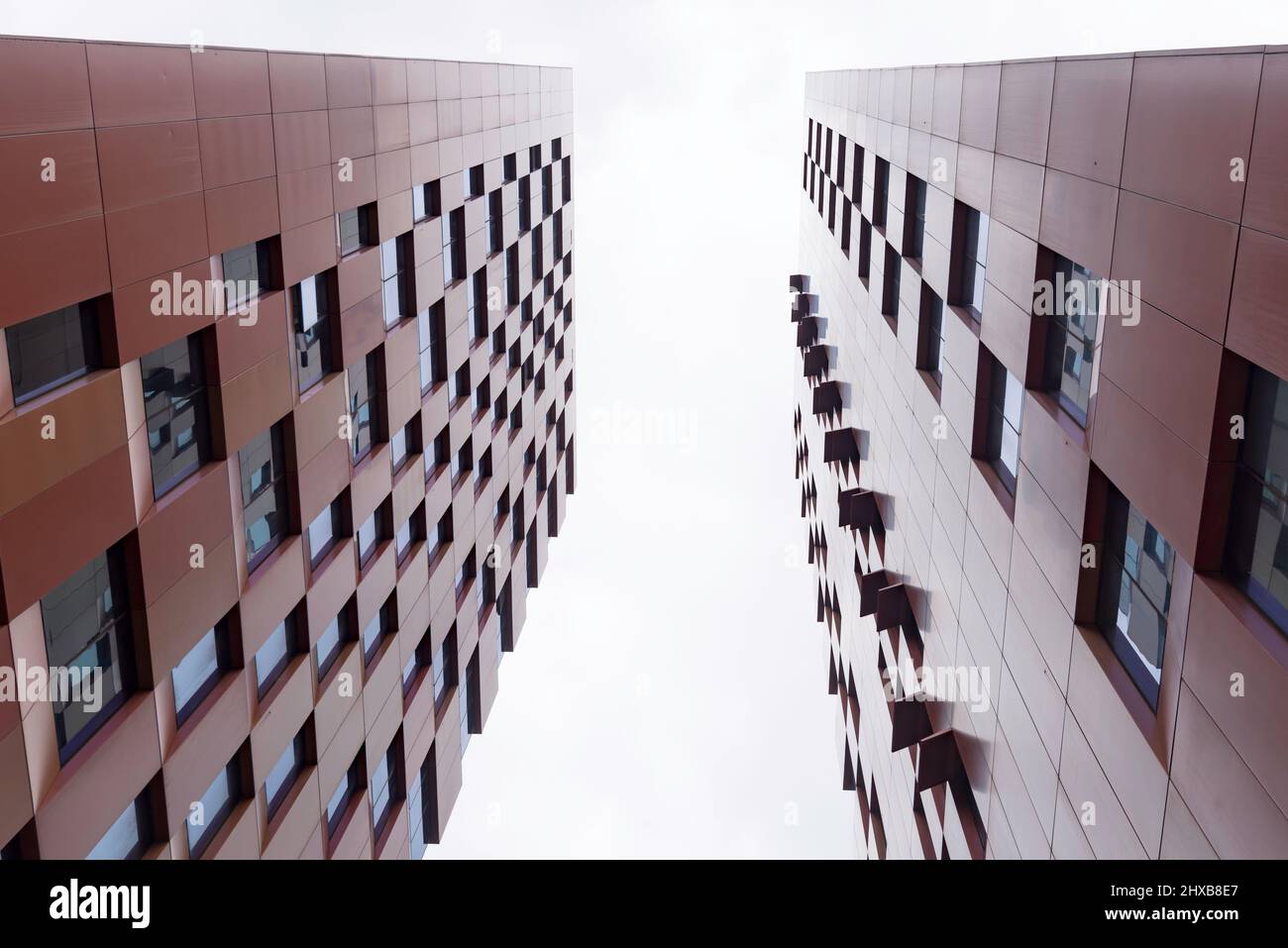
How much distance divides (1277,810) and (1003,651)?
25.6 ft

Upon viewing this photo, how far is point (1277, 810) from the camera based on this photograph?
835cm

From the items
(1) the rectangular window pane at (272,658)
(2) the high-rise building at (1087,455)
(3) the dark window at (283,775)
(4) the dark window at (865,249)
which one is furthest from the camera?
(4) the dark window at (865,249)

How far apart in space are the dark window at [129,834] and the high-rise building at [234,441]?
0.19 feet

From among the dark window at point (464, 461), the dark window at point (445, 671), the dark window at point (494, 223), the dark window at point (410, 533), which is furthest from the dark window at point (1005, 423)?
the dark window at point (494, 223)

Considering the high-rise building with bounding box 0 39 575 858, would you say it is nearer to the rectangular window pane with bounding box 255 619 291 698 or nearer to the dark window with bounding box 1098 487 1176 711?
the rectangular window pane with bounding box 255 619 291 698

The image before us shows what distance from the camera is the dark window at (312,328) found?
17.5 metres

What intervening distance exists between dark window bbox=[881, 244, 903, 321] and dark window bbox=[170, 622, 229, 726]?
19.1 m

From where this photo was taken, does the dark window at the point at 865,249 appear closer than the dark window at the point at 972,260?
No

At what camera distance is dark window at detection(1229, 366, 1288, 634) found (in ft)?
28.7

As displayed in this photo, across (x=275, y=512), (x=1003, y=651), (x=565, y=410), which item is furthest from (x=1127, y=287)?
(x=565, y=410)

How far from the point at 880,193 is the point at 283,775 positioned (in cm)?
2265

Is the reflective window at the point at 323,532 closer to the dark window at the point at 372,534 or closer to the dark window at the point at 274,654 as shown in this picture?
→ the dark window at the point at 372,534
